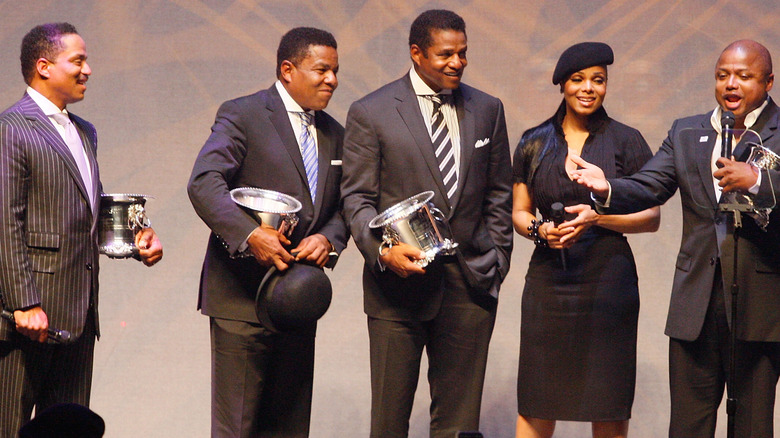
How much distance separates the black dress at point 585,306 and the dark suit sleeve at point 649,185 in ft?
0.49

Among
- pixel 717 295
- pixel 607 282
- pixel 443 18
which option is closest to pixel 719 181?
pixel 717 295

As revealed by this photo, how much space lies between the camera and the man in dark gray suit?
3547mm

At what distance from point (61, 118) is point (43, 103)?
0.08 m

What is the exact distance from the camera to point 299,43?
13.2 feet

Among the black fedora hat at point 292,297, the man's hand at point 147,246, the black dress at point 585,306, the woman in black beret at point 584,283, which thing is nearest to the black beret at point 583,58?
the woman in black beret at point 584,283

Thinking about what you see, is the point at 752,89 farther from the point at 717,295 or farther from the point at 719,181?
the point at 717,295

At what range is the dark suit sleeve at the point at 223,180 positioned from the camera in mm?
3705

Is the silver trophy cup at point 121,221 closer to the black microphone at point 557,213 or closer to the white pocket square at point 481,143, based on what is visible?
the white pocket square at point 481,143

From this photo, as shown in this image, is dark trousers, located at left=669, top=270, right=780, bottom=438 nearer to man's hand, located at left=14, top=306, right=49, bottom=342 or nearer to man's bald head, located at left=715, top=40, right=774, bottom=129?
man's bald head, located at left=715, top=40, right=774, bottom=129

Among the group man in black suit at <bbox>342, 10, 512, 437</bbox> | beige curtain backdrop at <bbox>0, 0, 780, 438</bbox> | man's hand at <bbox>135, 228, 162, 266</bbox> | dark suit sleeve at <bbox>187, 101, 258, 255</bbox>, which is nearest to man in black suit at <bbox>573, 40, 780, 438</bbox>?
man in black suit at <bbox>342, 10, 512, 437</bbox>

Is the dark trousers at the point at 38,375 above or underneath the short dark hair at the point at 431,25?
underneath

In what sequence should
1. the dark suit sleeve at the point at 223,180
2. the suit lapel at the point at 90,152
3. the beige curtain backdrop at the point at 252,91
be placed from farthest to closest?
1. the beige curtain backdrop at the point at 252,91
2. the suit lapel at the point at 90,152
3. the dark suit sleeve at the point at 223,180

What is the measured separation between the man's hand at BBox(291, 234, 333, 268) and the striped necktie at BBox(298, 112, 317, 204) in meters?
0.20

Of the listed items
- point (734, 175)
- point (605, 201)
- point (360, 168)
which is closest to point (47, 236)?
point (360, 168)
